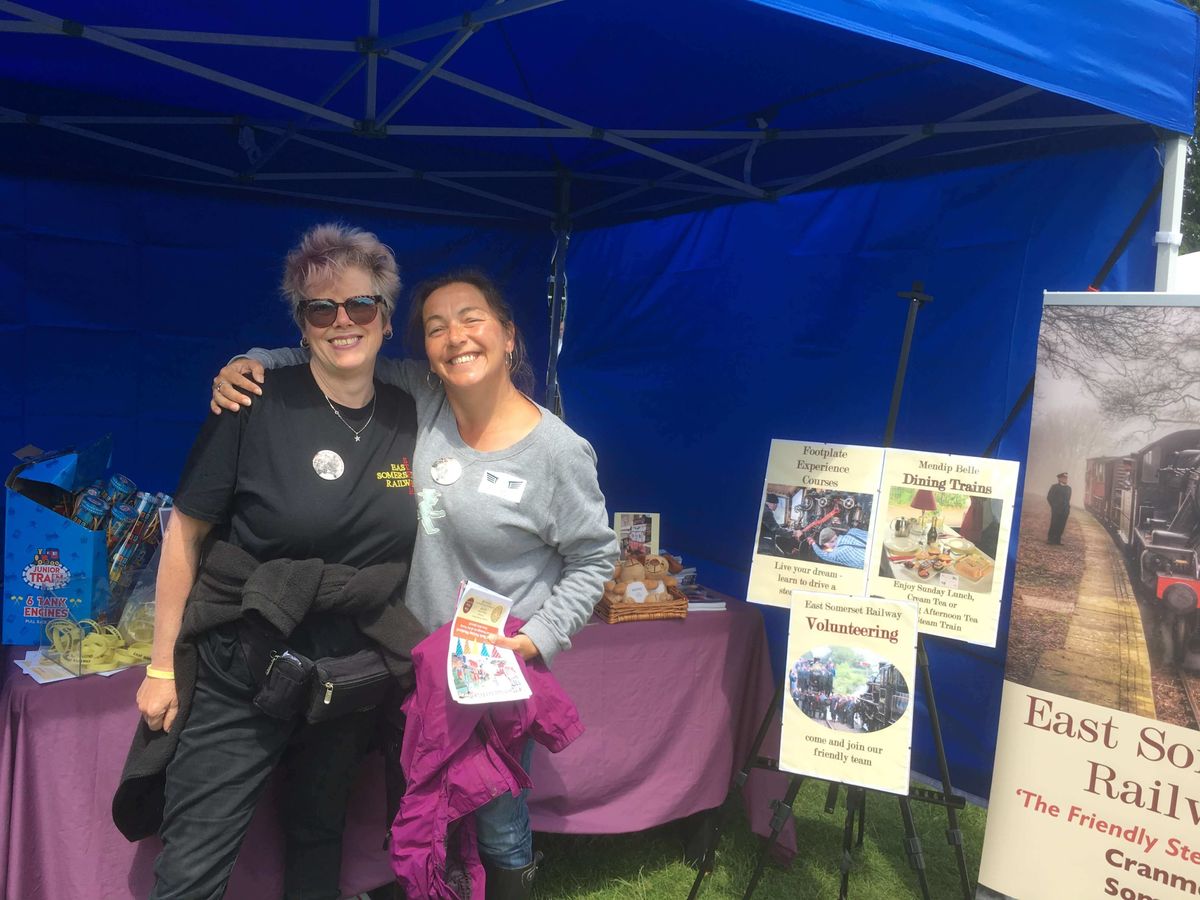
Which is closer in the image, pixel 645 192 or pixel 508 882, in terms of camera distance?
pixel 508 882

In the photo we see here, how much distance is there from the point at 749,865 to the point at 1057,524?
1.42 meters

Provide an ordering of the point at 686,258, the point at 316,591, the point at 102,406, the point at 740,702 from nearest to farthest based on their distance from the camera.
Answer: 1. the point at 316,591
2. the point at 740,702
3. the point at 102,406
4. the point at 686,258

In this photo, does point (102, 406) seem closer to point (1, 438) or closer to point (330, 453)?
point (1, 438)

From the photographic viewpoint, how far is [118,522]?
72.1 inches

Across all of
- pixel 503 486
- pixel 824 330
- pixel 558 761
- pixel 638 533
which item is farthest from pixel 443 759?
pixel 824 330

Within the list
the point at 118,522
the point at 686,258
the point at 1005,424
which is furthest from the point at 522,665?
the point at 686,258

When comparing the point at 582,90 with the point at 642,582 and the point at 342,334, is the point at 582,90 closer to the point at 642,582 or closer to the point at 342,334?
the point at 342,334

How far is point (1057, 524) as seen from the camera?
5.37 feet

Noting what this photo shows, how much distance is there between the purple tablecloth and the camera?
1.54 metres

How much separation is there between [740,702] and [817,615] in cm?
70

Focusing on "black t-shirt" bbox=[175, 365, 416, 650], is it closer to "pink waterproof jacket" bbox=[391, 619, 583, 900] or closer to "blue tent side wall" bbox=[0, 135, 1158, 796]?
"pink waterproof jacket" bbox=[391, 619, 583, 900]

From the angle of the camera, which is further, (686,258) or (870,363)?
(686,258)

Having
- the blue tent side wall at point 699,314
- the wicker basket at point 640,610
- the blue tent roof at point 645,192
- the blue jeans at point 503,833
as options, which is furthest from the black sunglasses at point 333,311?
the blue tent side wall at point 699,314

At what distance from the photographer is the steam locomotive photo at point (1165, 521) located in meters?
1.46
